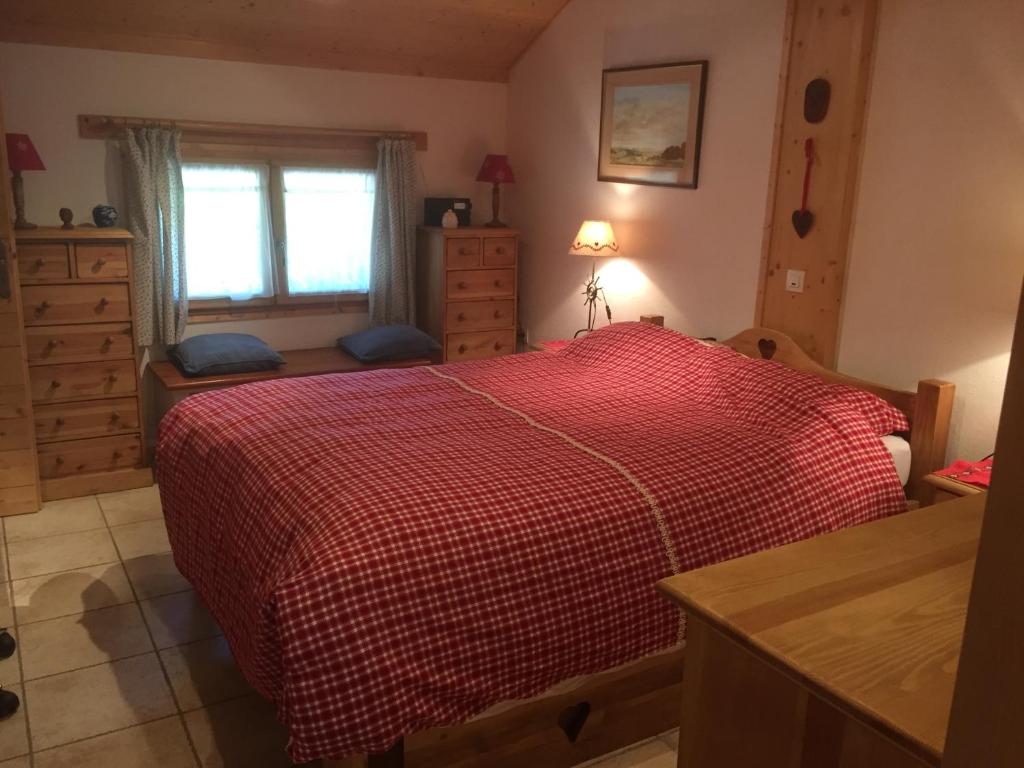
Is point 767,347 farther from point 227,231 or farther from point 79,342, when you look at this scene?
point 79,342

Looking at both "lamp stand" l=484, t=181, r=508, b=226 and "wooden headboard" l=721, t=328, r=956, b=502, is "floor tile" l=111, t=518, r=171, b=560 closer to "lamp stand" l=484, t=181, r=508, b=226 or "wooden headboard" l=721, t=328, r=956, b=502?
"lamp stand" l=484, t=181, r=508, b=226

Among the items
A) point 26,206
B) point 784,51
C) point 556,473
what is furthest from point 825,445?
point 26,206

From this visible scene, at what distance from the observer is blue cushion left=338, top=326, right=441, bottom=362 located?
15.4ft

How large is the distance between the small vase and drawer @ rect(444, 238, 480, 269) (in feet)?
5.47

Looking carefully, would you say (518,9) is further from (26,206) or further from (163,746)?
(163,746)

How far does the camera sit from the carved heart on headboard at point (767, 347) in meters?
3.45

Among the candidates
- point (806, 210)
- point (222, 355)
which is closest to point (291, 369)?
point (222, 355)

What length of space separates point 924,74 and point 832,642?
2436 millimetres

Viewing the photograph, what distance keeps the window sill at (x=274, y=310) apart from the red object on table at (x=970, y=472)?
3363 mm

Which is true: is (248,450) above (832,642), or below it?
below

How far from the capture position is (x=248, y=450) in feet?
8.27

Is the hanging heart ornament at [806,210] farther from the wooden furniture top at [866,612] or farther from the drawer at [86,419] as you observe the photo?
the drawer at [86,419]

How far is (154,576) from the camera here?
3.32 meters

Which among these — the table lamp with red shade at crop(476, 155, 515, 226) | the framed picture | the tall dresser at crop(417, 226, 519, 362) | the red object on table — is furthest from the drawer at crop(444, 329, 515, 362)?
the red object on table
